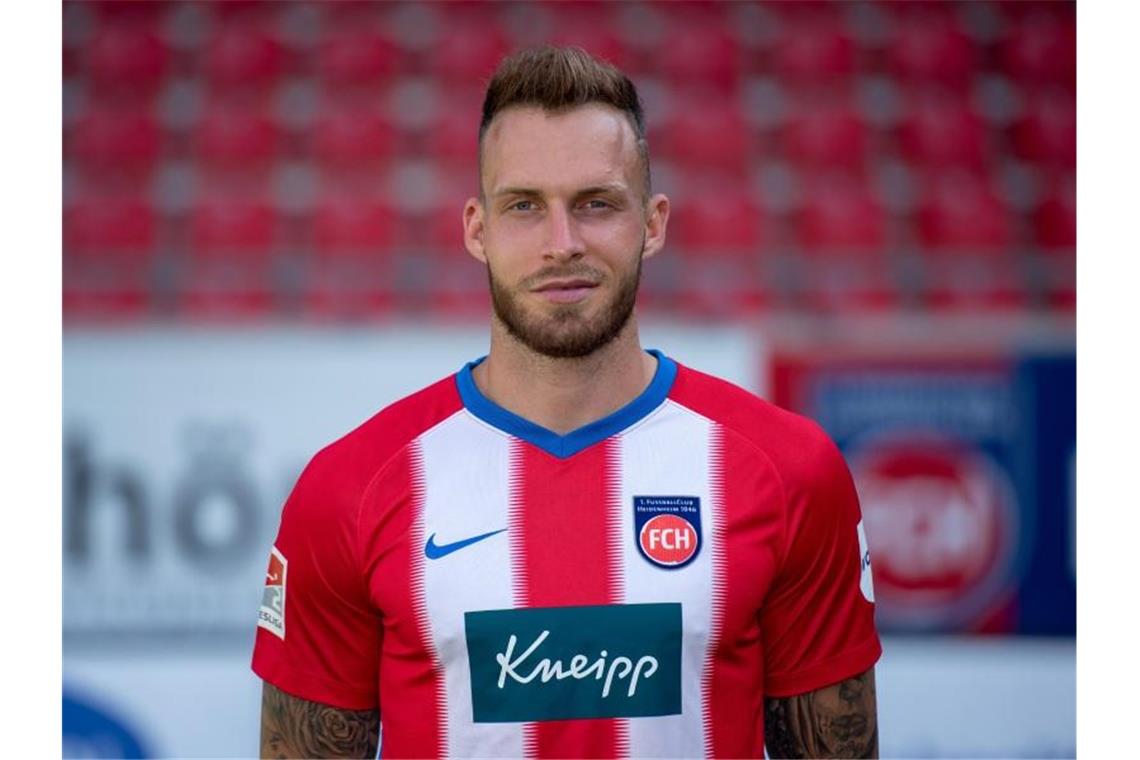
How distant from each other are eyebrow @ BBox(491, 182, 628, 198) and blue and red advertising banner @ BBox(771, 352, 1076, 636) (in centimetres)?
232

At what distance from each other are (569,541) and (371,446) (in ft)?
1.09

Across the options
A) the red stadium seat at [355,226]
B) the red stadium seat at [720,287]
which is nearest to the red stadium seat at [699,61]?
the red stadium seat at [720,287]

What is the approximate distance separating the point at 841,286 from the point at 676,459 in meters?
2.85

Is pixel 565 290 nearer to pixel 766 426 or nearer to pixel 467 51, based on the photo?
pixel 766 426

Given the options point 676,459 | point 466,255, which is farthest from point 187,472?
point 676,459

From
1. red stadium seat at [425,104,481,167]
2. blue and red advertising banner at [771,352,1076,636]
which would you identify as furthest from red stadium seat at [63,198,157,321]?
blue and red advertising banner at [771,352,1076,636]

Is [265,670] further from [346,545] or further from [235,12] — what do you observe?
[235,12]

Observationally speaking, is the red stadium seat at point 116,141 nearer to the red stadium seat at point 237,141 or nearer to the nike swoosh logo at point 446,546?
the red stadium seat at point 237,141

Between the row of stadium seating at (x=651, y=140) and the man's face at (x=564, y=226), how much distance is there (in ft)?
8.54

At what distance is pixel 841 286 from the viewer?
467 cm

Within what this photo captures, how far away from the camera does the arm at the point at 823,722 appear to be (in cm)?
196

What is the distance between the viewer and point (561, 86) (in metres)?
1.92

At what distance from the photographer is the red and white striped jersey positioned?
1850 mm

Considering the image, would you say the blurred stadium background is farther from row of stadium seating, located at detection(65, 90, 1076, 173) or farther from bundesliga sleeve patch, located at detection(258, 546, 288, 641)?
bundesliga sleeve patch, located at detection(258, 546, 288, 641)
